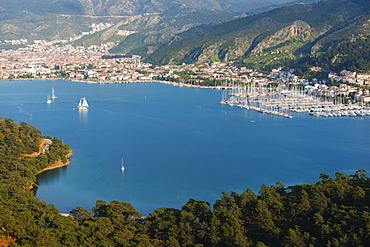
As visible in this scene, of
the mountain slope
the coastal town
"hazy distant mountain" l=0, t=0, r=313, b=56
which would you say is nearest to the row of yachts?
the coastal town

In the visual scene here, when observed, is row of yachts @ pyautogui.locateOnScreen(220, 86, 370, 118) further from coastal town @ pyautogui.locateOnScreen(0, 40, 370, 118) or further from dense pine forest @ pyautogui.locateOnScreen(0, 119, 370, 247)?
dense pine forest @ pyautogui.locateOnScreen(0, 119, 370, 247)

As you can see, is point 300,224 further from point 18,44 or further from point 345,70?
point 18,44

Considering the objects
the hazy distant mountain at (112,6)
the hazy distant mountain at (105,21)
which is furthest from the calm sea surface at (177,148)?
the hazy distant mountain at (112,6)

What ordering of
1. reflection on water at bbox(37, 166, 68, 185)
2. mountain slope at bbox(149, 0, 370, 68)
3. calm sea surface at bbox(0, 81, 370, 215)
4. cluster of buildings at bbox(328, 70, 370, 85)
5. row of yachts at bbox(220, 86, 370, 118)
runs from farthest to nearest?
1. mountain slope at bbox(149, 0, 370, 68)
2. cluster of buildings at bbox(328, 70, 370, 85)
3. row of yachts at bbox(220, 86, 370, 118)
4. reflection on water at bbox(37, 166, 68, 185)
5. calm sea surface at bbox(0, 81, 370, 215)

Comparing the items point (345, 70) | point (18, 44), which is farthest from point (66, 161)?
point (18, 44)

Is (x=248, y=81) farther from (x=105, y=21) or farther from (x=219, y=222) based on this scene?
(x=105, y=21)

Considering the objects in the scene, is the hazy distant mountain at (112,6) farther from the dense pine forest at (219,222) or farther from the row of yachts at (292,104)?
the dense pine forest at (219,222)
